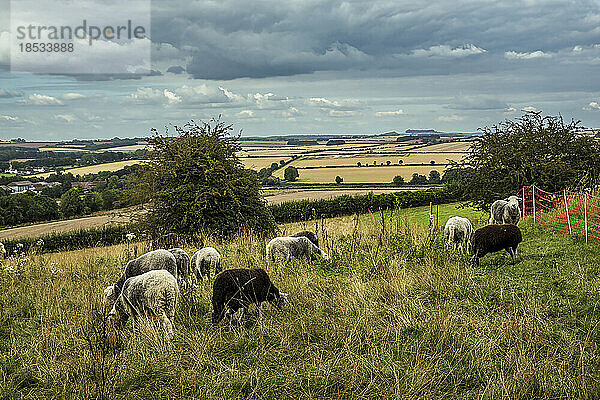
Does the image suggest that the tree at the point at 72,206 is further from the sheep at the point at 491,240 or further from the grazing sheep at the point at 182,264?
the sheep at the point at 491,240

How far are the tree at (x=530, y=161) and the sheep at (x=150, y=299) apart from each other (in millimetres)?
18940

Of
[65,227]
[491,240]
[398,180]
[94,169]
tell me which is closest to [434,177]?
[398,180]

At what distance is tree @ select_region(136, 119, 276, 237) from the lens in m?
19.1

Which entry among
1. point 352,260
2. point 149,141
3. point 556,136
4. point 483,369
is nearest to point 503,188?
point 556,136

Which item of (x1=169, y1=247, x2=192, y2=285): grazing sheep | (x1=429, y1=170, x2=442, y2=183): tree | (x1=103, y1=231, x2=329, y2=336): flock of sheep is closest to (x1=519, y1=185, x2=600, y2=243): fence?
(x1=103, y1=231, x2=329, y2=336): flock of sheep

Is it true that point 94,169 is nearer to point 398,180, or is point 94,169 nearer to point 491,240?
point 398,180

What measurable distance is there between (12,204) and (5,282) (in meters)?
41.8

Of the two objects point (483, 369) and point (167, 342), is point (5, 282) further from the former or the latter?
point (483, 369)

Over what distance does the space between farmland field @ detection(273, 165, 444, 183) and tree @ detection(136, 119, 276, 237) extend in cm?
4071

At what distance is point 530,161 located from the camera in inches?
842

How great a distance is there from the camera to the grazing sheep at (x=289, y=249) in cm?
995

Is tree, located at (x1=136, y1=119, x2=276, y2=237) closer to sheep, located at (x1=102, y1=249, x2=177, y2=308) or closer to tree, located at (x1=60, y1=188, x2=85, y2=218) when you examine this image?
sheep, located at (x1=102, y1=249, x2=177, y2=308)

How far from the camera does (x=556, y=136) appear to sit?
2239 cm

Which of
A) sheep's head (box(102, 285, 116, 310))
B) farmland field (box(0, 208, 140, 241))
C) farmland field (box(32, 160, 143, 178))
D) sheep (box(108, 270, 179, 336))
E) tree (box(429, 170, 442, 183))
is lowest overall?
farmland field (box(0, 208, 140, 241))
